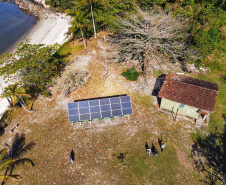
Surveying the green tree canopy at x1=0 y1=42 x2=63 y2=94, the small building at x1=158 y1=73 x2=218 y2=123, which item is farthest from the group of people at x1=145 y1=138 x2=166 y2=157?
the green tree canopy at x1=0 y1=42 x2=63 y2=94

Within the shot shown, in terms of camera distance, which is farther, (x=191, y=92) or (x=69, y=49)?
(x=69, y=49)

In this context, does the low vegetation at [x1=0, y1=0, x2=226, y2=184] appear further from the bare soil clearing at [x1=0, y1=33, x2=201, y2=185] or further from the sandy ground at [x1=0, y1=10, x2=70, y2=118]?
the sandy ground at [x1=0, y1=10, x2=70, y2=118]

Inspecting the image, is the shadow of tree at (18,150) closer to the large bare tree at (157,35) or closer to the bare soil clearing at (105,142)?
the bare soil clearing at (105,142)

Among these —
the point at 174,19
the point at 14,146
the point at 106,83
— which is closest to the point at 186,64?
the point at 174,19

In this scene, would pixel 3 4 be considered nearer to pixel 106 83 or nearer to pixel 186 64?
pixel 106 83

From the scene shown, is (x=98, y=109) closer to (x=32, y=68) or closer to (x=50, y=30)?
(x=32, y=68)

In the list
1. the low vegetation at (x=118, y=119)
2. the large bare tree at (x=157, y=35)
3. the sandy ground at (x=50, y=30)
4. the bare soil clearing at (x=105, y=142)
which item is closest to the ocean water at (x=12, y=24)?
the sandy ground at (x=50, y=30)

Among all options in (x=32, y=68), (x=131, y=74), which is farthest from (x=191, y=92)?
(x=32, y=68)

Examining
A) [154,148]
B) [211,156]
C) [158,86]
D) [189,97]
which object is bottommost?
[211,156]
